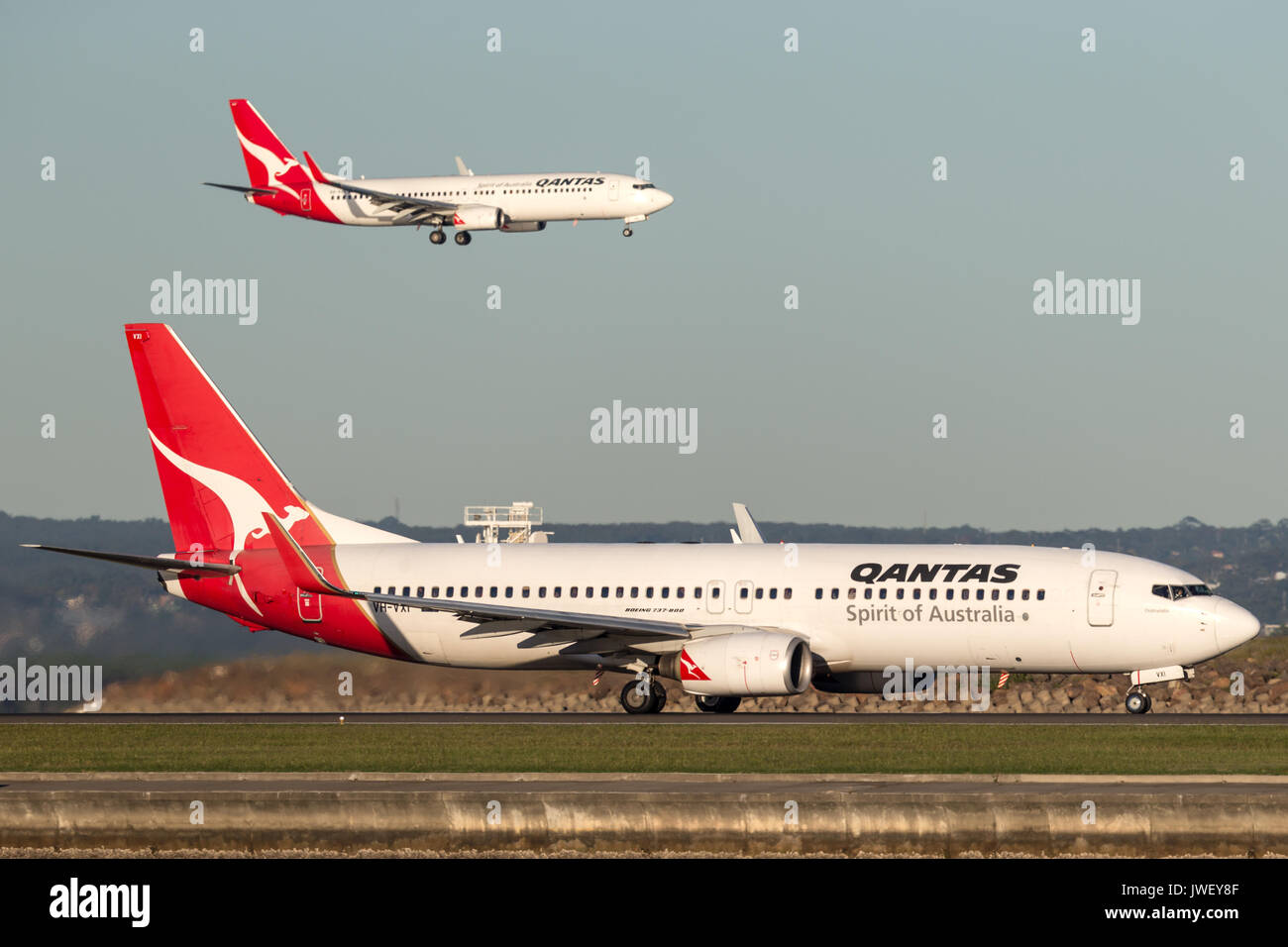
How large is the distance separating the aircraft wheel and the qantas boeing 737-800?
79.7 feet

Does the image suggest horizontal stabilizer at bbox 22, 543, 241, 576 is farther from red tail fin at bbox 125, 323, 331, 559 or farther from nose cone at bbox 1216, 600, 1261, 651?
nose cone at bbox 1216, 600, 1261, 651

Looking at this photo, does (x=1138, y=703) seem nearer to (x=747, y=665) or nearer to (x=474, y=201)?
(x=747, y=665)

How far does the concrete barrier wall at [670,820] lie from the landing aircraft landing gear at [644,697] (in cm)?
2019

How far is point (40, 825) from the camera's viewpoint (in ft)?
80.7

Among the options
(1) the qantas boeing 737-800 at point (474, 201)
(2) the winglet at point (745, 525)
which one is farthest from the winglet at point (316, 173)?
(2) the winglet at point (745, 525)

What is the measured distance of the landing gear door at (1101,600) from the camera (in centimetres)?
4300

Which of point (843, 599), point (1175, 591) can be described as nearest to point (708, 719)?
point (843, 599)

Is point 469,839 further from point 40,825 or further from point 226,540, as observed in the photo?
point 226,540

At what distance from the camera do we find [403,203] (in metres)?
65.8

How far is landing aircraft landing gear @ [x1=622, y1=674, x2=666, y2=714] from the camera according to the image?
4525 cm

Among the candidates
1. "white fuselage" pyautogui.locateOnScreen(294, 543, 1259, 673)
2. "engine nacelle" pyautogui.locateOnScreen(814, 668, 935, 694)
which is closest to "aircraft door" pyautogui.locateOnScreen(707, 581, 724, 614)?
"white fuselage" pyautogui.locateOnScreen(294, 543, 1259, 673)

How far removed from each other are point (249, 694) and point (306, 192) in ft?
75.2

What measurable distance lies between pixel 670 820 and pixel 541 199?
4509 centimetres
